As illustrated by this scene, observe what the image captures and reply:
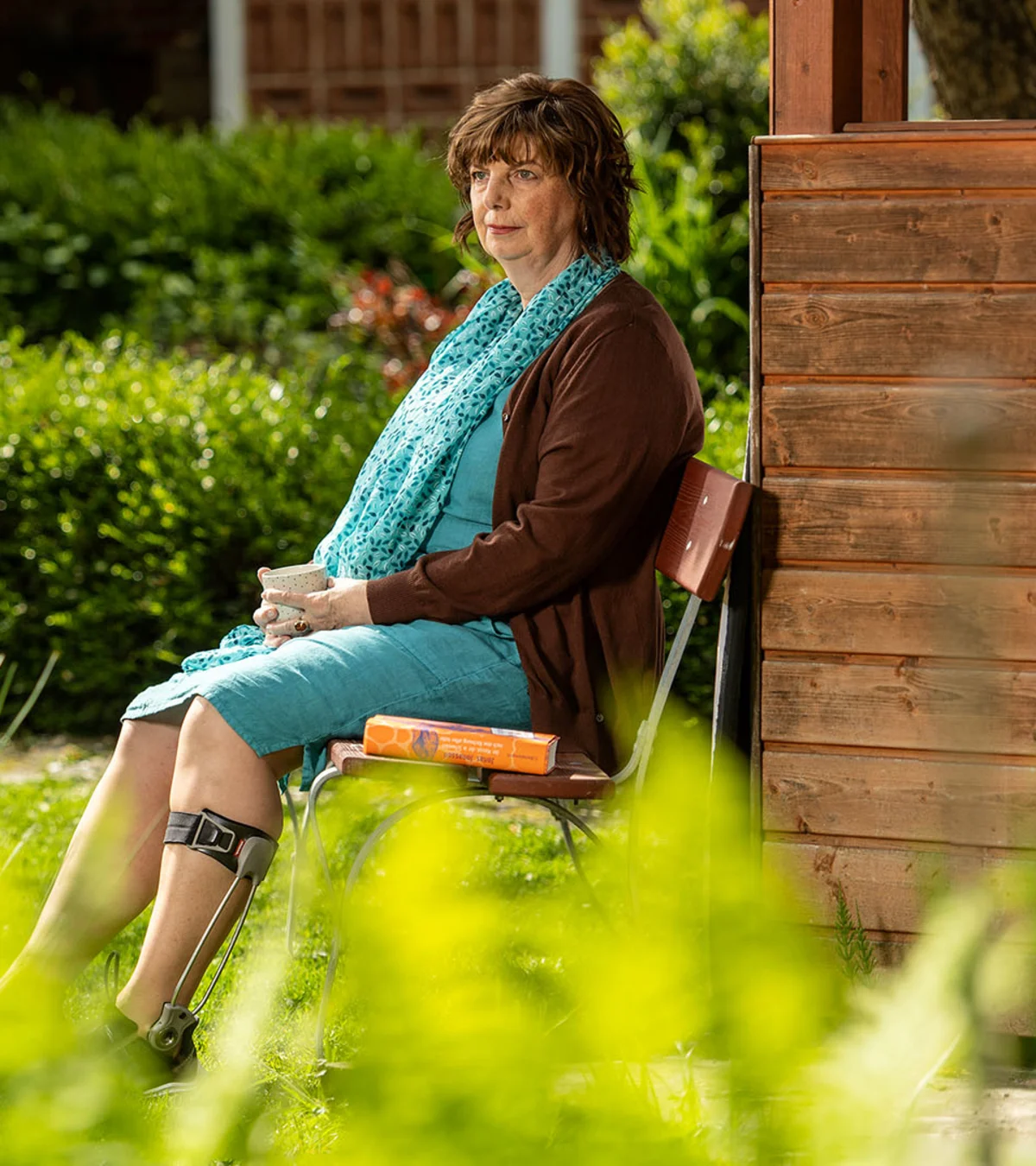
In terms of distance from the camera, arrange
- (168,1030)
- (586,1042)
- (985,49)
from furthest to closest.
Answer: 1. (985,49)
2. (168,1030)
3. (586,1042)

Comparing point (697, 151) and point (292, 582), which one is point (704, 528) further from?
point (697, 151)

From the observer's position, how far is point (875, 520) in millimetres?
2566

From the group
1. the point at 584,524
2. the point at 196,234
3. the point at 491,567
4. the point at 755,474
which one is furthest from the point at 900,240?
the point at 196,234

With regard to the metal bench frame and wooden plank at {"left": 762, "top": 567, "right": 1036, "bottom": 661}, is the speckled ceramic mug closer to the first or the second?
the metal bench frame

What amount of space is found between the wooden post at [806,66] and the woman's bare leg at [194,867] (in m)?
1.25

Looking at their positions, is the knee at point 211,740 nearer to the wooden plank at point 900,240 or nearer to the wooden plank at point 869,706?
the wooden plank at point 869,706

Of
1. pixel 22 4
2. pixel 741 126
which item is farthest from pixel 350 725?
pixel 22 4

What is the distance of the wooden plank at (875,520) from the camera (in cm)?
251

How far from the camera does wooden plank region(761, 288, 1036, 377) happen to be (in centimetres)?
248

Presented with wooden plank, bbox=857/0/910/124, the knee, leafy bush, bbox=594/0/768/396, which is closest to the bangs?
wooden plank, bbox=857/0/910/124

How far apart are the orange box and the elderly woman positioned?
5.3 inches

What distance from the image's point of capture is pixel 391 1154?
557 millimetres

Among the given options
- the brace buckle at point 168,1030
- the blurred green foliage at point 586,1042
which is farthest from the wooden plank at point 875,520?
the blurred green foliage at point 586,1042

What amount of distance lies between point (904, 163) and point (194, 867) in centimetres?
147
